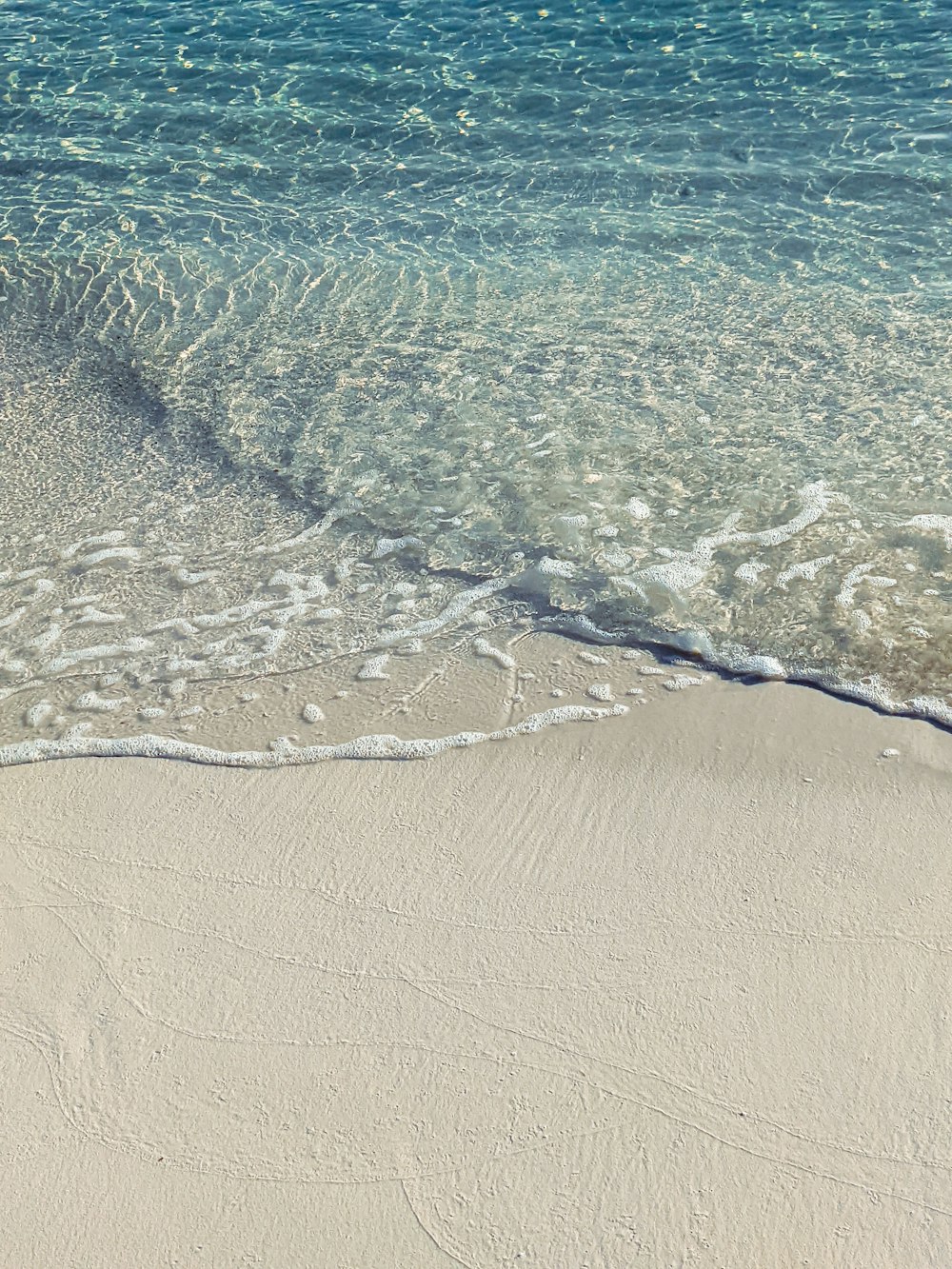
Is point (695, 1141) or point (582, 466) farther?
point (582, 466)

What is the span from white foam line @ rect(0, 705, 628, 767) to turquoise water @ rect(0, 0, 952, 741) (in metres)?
0.14

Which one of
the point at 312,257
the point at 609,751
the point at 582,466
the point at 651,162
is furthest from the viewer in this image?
the point at 651,162

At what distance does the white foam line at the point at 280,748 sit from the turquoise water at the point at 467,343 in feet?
0.47

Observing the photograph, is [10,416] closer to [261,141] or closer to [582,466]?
[582,466]

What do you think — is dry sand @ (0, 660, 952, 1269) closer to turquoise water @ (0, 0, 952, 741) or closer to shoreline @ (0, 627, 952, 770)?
shoreline @ (0, 627, 952, 770)

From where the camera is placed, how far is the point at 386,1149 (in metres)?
3.10

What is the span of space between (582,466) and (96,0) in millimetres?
11491

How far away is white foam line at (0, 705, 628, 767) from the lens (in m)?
4.41

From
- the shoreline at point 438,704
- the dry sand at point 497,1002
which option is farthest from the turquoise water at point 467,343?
the dry sand at point 497,1002

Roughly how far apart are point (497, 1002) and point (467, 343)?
5223 mm

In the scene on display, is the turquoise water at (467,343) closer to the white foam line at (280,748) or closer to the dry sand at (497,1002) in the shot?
the white foam line at (280,748)

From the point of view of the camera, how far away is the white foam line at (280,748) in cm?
441

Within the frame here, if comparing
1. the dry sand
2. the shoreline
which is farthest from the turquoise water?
the dry sand

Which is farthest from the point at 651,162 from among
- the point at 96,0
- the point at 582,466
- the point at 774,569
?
the point at 96,0
